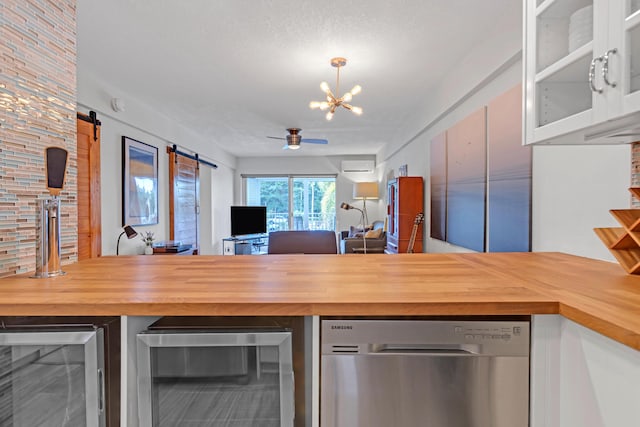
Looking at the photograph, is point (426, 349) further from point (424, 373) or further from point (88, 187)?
point (88, 187)

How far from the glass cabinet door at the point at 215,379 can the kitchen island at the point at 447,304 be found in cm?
6

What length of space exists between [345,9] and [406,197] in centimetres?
265

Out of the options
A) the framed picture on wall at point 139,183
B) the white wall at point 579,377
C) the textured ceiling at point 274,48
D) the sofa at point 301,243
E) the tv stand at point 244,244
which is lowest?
the tv stand at point 244,244

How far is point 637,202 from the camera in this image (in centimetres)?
143

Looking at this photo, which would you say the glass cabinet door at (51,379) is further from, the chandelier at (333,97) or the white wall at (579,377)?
the chandelier at (333,97)

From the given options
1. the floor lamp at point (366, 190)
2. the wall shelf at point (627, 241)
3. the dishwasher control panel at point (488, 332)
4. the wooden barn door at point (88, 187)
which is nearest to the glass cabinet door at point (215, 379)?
the dishwasher control panel at point (488, 332)

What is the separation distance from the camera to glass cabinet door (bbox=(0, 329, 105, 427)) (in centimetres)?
97

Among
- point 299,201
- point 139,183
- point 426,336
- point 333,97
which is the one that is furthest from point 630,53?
point 299,201

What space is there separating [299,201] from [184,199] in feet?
11.5

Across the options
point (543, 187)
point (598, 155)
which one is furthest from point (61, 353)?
point (543, 187)

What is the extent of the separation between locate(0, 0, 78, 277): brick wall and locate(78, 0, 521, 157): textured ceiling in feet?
3.26

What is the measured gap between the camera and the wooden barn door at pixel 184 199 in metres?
5.07

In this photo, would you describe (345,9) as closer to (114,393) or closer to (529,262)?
(529,262)

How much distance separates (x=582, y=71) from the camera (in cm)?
115
